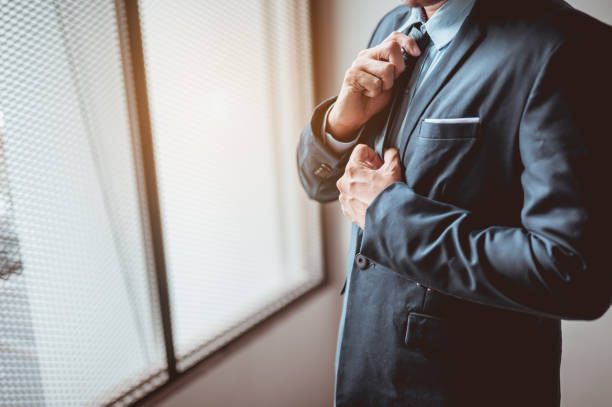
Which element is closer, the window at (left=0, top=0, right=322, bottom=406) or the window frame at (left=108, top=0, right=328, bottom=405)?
the window at (left=0, top=0, right=322, bottom=406)

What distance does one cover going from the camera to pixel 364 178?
0.76 meters

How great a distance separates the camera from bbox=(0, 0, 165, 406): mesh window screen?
0.91m

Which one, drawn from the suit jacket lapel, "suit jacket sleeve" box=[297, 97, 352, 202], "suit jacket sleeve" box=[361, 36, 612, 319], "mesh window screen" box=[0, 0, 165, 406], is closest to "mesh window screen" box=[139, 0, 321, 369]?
"mesh window screen" box=[0, 0, 165, 406]

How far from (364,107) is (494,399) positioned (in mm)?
622

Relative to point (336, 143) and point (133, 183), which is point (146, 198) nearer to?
point (133, 183)

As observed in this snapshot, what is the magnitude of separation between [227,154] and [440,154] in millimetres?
931

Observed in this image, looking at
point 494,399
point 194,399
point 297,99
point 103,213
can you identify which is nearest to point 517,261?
point 494,399

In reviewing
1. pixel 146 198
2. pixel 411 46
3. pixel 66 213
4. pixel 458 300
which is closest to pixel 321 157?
pixel 411 46

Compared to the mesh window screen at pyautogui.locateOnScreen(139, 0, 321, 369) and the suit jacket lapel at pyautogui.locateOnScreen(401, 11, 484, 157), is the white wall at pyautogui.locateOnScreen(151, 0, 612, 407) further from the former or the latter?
the suit jacket lapel at pyautogui.locateOnScreen(401, 11, 484, 157)

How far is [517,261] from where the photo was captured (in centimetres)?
59

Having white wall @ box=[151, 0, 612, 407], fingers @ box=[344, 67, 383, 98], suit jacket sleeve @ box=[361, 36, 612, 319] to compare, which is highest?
fingers @ box=[344, 67, 383, 98]

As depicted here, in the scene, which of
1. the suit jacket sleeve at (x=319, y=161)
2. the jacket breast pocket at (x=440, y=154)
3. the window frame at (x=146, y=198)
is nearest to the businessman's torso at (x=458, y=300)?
the jacket breast pocket at (x=440, y=154)

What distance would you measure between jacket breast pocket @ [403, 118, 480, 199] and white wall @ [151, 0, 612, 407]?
88 cm

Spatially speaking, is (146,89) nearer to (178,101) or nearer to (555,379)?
(178,101)
